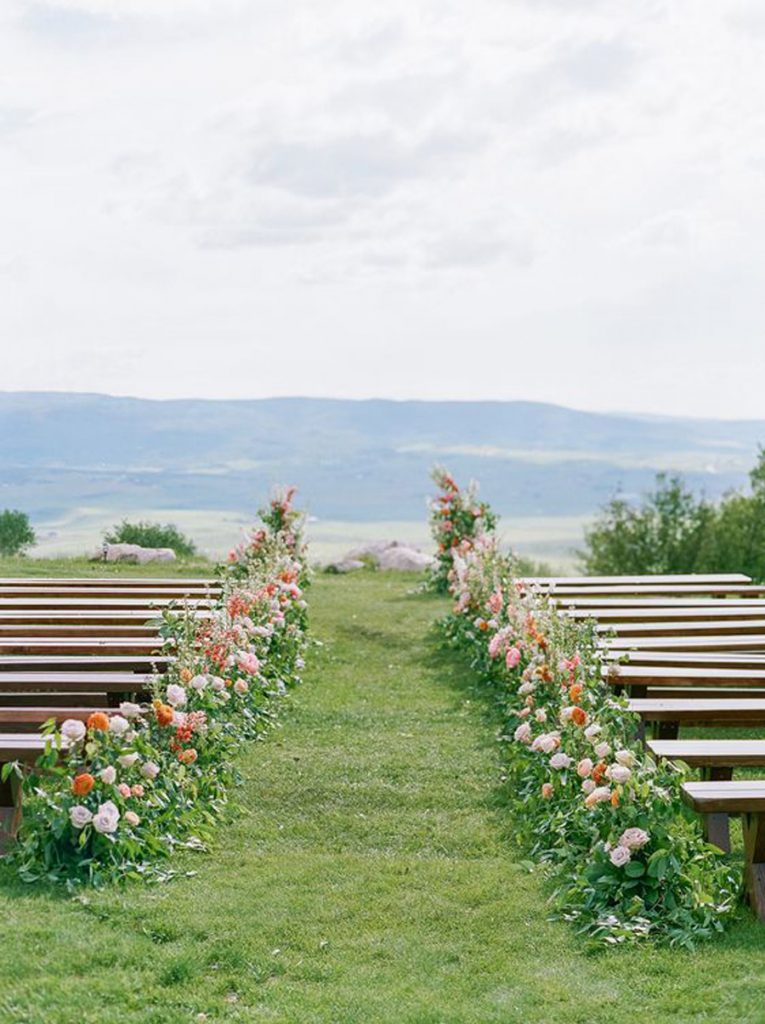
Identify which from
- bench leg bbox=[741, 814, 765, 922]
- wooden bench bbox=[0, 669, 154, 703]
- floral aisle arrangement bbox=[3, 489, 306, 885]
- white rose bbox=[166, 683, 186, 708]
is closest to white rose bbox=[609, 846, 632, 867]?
bench leg bbox=[741, 814, 765, 922]

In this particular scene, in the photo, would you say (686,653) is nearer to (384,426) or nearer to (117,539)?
(117,539)

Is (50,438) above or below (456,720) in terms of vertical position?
above

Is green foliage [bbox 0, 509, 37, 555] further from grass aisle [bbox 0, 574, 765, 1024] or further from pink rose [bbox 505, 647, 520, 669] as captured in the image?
grass aisle [bbox 0, 574, 765, 1024]

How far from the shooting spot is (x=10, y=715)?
6.37 m

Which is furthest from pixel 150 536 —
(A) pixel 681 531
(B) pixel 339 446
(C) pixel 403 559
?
(B) pixel 339 446

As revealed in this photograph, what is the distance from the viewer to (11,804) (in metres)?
5.88

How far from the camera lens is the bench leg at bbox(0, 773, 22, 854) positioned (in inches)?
228

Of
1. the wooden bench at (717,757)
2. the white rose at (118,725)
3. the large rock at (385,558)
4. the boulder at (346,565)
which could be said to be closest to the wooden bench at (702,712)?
the wooden bench at (717,757)

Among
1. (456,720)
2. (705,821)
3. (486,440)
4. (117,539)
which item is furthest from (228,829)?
(486,440)

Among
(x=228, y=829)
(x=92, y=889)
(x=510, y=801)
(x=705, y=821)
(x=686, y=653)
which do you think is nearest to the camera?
(x=92, y=889)

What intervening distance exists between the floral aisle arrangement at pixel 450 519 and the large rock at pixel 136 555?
3854 millimetres

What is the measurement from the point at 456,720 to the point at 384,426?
91.9 meters

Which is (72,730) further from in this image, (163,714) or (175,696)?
(175,696)

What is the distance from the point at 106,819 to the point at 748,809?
2.56m
